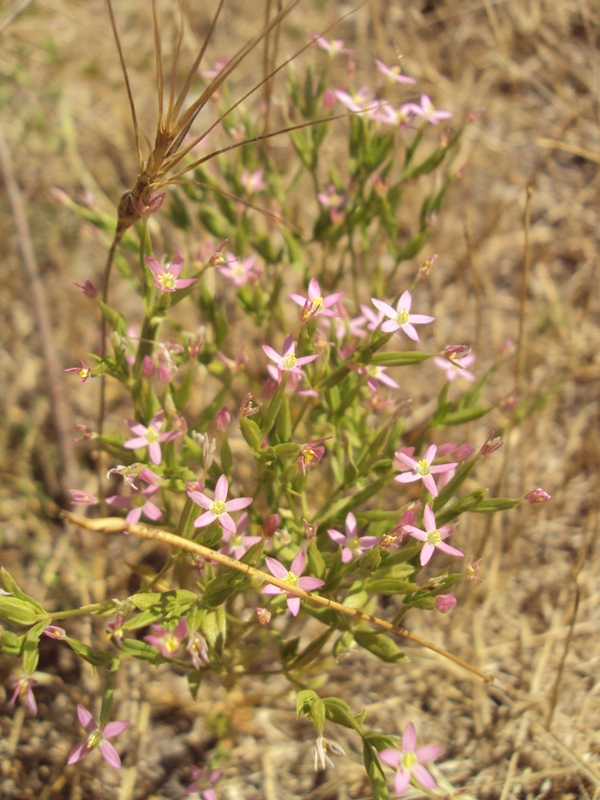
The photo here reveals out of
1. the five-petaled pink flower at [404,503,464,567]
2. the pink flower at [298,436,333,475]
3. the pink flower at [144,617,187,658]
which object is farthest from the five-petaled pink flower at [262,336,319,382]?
the pink flower at [144,617,187,658]

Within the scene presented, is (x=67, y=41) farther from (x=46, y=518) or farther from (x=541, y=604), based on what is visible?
(x=541, y=604)

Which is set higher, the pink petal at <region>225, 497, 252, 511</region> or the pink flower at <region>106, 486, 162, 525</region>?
the pink petal at <region>225, 497, 252, 511</region>

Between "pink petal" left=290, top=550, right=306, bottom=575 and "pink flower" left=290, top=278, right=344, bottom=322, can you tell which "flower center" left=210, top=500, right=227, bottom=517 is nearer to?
"pink petal" left=290, top=550, right=306, bottom=575

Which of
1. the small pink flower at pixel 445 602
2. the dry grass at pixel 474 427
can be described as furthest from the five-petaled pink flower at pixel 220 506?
the dry grass at pixel 474 427

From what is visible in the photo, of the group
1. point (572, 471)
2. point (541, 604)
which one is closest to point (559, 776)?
point (541, 604)

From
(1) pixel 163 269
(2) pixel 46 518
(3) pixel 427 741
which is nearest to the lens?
(1) pixel 163 269

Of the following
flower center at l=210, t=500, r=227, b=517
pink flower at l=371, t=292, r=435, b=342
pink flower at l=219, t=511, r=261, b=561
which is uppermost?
pink flower at l=371, t=292, r=435, b=342

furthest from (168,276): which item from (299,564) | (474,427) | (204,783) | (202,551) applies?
(474,427)
